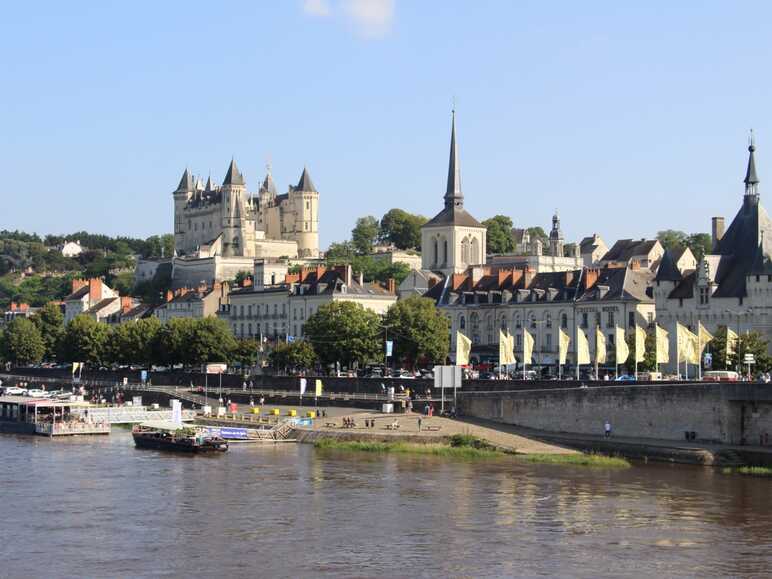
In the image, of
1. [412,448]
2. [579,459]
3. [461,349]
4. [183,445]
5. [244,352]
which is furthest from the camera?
[244,352]

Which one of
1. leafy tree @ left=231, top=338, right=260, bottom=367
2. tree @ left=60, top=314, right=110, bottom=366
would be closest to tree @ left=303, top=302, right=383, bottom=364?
leafy tree @ left=231, top=338, right=260, bottom=367

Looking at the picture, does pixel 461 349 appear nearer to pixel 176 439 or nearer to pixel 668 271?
pixel 176 439

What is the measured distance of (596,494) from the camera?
45500 millimetres

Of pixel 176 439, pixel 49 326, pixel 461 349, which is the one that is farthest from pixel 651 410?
pixel 49 326

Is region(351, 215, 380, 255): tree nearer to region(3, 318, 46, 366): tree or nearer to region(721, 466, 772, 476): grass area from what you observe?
region(3, 318, 46, 366): tree

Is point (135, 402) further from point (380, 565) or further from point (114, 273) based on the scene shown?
point (114, 273)

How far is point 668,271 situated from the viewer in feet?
269

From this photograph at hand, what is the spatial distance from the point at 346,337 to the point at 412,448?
3101cm

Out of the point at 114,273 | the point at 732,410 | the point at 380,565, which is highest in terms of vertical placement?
the point at 114,273

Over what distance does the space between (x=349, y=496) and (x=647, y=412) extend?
1583 centimetres

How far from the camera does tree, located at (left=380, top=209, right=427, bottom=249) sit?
185875mm

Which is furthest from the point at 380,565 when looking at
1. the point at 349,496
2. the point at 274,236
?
the point at 274,236

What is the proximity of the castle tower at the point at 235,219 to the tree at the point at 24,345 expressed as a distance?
48023mm

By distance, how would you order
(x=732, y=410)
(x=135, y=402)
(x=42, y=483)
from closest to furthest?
(x=42, y=483), (x=732, y=410), (x=135, y=402)
